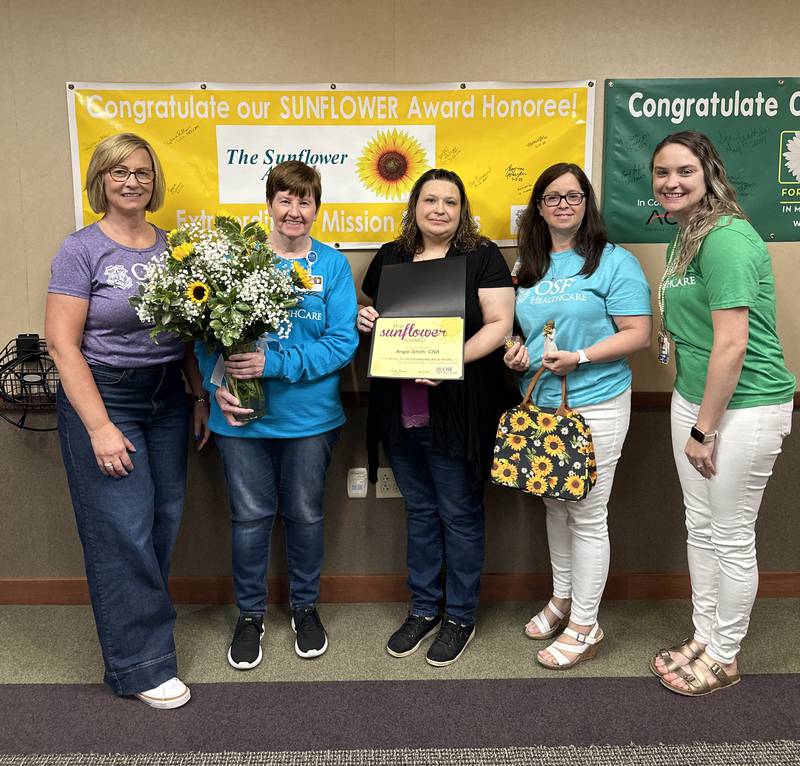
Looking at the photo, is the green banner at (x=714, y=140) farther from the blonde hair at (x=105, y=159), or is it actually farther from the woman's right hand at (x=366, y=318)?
the blonde hair at (x=105, y=159)

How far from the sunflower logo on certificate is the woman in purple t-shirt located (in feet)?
2.58

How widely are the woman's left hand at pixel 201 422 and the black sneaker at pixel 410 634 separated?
3.27ft

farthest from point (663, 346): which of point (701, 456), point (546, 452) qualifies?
point (546, 452)

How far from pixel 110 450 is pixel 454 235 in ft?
4.09

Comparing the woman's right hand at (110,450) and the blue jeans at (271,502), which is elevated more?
the woman's right hand at (110,450)

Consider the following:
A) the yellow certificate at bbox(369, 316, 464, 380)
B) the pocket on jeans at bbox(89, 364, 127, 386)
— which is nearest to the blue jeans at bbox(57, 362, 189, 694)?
the pocket on jeans at bbox(89, 364, 127, 386)

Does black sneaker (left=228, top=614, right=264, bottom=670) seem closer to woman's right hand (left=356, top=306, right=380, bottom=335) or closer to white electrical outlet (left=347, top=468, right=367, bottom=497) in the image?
white electrical outlet (left=347, top=468, right=367, bottom=497)

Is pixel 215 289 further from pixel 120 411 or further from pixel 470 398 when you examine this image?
pixel 470 398

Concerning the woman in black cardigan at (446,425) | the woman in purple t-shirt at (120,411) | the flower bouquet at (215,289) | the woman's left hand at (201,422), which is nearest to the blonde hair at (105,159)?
the woman in purple t-shirt at (120,411)

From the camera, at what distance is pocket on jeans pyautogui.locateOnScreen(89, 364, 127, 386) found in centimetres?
184

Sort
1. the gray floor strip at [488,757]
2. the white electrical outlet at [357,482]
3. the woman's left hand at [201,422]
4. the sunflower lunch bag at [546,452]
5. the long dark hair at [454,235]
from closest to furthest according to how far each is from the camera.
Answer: the gray floor strip at [488,757], the sunflower lunch bag at [546,452], the long dark hair at [454,235], the woman's left hand at [201,422], the white electrical outlet at [357,482]

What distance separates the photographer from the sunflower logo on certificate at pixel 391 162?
235 cm

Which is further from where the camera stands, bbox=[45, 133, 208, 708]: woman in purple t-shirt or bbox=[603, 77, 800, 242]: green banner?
bbox=[603, 77, 800, 242]: green banner

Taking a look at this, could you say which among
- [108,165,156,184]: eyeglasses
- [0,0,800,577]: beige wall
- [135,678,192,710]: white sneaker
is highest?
[0,0,800,577]: beige wall
